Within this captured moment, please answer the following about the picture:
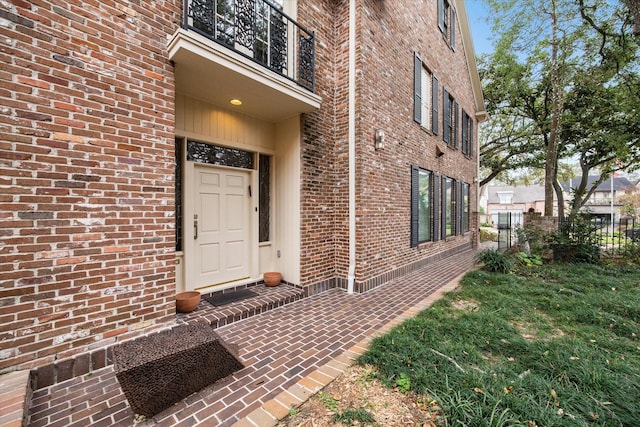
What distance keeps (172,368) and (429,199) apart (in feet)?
21.6

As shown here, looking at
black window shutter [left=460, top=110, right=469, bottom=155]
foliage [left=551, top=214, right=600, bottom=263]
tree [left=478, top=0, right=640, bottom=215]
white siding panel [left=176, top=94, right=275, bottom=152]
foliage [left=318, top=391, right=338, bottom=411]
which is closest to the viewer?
foliage [left=318, top=391, right=338, bottom=411]

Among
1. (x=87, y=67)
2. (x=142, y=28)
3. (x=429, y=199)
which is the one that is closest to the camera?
(x=87, y=67)

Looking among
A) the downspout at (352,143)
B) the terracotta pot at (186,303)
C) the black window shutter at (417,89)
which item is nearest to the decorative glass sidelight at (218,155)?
the downspout at (352,143)

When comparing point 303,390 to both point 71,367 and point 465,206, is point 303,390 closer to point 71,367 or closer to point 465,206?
point 71,367

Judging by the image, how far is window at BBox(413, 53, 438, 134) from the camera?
20.6 feet

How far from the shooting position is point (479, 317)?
3275 millimetres

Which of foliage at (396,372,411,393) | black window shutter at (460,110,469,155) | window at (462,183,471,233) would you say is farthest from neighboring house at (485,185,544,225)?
foliage at (396,372,411,393)

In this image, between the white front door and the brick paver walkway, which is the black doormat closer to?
the white front door

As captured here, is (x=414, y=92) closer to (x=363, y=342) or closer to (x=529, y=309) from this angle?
(x=529, y=309)

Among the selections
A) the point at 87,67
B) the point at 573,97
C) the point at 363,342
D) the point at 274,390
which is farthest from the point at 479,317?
the point at 573,97

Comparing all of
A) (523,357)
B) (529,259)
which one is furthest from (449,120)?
(523,357)

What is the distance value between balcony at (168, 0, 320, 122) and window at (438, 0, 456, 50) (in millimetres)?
5823

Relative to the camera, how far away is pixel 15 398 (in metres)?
1.69

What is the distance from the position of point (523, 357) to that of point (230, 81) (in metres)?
4.32
